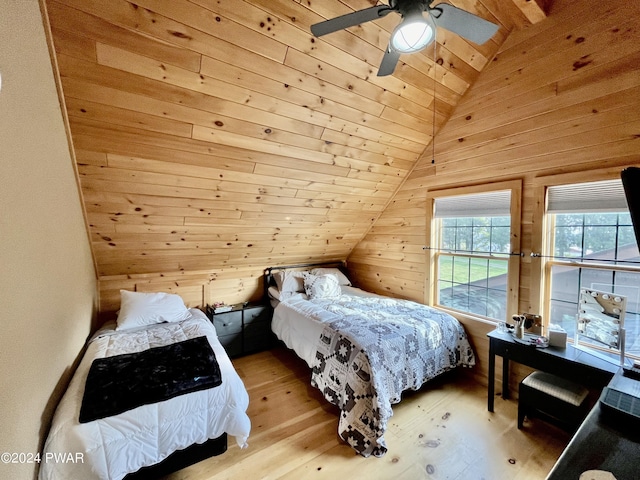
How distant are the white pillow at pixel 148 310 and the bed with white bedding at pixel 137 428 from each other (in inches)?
20.2

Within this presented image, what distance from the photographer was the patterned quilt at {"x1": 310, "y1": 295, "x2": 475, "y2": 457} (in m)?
1.90

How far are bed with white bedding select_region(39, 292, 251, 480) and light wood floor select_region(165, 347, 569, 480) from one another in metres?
0.27

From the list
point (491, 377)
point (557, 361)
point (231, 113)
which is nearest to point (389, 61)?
point (231, 113)

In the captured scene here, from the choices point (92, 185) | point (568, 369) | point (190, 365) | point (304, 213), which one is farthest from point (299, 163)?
point (568, 369)

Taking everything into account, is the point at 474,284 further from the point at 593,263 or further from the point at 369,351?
the point at 369,351

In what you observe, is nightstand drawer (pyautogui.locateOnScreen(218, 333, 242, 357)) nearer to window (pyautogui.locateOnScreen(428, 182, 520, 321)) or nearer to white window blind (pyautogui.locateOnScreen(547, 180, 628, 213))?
window (pyautogui.locateOnScreen(428, 182, 520, 321))

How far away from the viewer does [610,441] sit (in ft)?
2.92

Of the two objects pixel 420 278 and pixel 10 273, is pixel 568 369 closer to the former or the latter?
pixel 420 278

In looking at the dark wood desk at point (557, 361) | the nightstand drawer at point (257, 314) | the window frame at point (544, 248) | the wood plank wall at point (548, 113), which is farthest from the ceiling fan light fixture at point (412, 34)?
the nightstand drawer at point (257, 314)

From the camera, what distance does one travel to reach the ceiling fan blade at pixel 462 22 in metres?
1.12

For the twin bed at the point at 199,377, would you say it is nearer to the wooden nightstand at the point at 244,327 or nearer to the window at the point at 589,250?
the wooden nightstand at the point at 244,327

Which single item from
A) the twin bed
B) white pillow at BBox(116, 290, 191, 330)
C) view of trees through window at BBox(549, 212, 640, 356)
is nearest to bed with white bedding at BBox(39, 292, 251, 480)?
the twin bed

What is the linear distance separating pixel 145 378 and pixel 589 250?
10.6 feet

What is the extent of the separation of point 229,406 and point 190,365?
0.38 m
